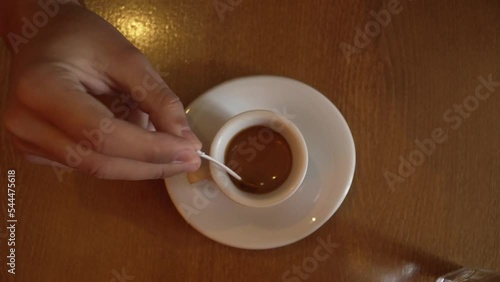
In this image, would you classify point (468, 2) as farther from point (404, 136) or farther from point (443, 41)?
point (404, 136)

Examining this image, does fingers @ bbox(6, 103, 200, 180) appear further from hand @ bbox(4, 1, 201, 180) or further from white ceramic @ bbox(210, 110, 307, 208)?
white ceramic @ bbox(210, 110, 307, 208)

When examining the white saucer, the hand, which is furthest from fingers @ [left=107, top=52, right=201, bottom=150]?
the white saucer

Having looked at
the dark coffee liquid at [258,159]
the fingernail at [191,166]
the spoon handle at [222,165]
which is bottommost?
Result: the fingernail at [191,166]

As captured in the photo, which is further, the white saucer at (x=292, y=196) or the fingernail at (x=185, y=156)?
the white saucer at (x=292, y=196)

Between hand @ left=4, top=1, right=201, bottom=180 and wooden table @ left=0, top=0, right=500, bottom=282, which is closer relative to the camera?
hand @ left=4, top=1, right=201, bottom=180

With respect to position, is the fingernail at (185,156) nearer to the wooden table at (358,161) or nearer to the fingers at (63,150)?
the fingers at (63,150)

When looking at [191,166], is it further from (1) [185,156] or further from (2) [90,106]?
(2) [90,106]

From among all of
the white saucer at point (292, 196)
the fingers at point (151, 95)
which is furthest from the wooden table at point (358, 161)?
the fingers at point (151, 95)

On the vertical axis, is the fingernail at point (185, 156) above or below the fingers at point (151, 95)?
below
